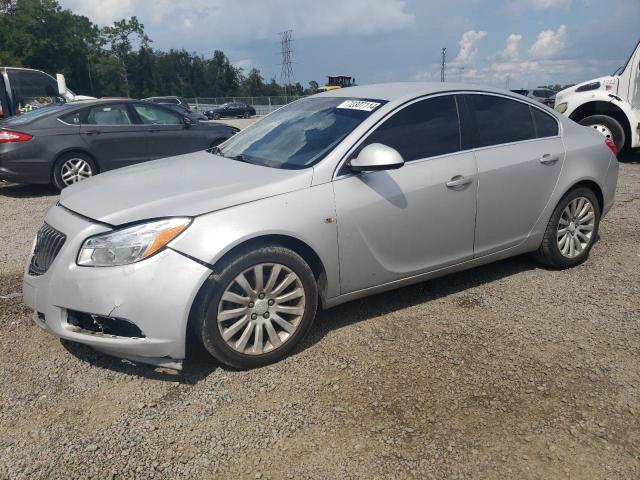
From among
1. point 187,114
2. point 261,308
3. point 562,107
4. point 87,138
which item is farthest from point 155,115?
point 562,107

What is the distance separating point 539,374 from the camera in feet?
9.90

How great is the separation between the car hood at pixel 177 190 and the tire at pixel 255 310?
1.15 feet

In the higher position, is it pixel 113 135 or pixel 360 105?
pixel 360 105

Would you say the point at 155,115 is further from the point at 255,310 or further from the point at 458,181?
the point at 255,310

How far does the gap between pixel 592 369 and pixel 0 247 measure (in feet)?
18.6

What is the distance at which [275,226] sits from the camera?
300 centimetres

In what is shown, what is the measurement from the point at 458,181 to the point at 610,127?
778 centimetres

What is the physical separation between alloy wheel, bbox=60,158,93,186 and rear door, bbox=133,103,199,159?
41.3 inches

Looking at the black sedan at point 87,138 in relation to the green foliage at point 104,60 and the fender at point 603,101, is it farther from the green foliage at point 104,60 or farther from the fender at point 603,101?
the green foliage at point 104,60

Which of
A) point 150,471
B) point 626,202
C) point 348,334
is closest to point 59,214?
point 150,471

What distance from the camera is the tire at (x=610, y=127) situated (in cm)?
972

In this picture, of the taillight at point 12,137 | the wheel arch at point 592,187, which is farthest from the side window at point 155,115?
the wheel arch at point 592,187

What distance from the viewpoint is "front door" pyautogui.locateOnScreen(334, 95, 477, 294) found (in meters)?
3.33

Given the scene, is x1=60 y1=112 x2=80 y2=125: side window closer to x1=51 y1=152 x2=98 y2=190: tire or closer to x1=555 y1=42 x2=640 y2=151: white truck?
x1=51 y1=152 x2=98 y2=190: tire
